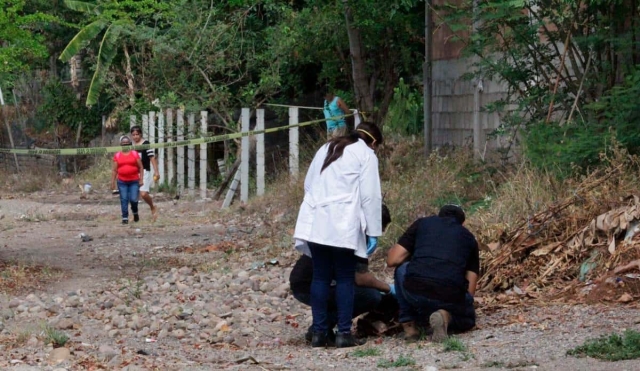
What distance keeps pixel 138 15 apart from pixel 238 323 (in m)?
19.6

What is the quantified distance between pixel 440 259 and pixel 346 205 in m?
0.80

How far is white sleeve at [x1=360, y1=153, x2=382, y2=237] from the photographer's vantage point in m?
8.01

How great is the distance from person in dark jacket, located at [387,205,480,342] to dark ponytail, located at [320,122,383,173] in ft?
2.56

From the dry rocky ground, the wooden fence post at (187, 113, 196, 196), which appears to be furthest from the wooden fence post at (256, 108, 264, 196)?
the dry rocky ground

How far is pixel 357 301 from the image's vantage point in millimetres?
8344

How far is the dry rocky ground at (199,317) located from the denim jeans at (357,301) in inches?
12.5

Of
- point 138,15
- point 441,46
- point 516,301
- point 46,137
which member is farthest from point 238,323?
point 46,137

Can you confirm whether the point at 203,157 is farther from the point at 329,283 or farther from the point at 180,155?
the point at 329,283

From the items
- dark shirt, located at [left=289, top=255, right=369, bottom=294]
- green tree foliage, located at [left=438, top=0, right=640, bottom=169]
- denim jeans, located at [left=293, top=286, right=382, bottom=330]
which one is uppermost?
green tree foliage, located at [left=438, top=0, right=640, bottom=169]

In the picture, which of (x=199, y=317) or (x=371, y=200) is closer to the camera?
(x=371, y=200)

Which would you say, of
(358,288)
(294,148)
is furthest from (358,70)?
(358,288)

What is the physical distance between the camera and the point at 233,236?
1569 cm

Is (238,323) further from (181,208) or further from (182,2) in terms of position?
(182,2)

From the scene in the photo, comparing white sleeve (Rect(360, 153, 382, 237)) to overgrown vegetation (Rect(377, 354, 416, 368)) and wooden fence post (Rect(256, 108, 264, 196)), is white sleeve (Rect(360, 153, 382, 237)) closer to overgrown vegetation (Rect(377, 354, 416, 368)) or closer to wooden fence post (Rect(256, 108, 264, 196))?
overgrown vegetation (Rect(377, 354, 416, 368))
